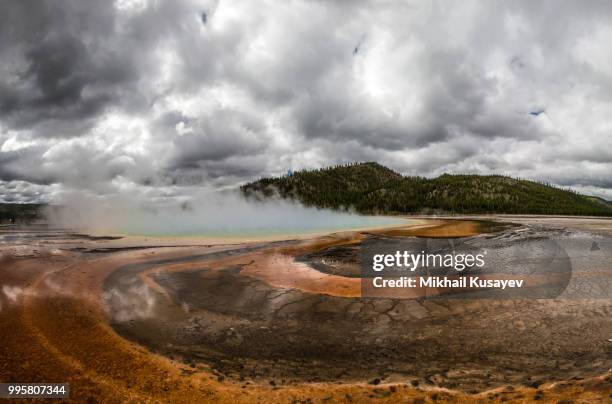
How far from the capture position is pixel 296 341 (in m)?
9.06

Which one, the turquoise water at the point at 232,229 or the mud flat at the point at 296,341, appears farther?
the turquoise water at the point at 232,229

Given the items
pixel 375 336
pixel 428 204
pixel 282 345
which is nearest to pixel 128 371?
pixel 282 345

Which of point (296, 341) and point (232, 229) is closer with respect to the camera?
point (296, 341)

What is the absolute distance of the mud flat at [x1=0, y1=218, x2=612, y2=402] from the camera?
22.2 ft

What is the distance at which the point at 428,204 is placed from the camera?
175 metres

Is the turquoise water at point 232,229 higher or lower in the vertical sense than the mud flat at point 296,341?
higher

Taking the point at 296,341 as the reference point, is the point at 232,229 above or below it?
Answer: above

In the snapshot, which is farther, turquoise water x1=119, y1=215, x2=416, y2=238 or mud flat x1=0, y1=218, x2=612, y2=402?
turquoise water x1=119, y1=215, x2=416, y2=238

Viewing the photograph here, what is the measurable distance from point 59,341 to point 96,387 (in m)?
3.18

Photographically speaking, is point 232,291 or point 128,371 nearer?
point 128,371

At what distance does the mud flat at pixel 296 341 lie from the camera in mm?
6754

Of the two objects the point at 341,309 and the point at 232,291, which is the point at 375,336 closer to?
the point at 341,309

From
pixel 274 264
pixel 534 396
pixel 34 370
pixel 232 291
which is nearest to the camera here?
pixel 534 396

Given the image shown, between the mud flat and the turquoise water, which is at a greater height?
the turquoise water
